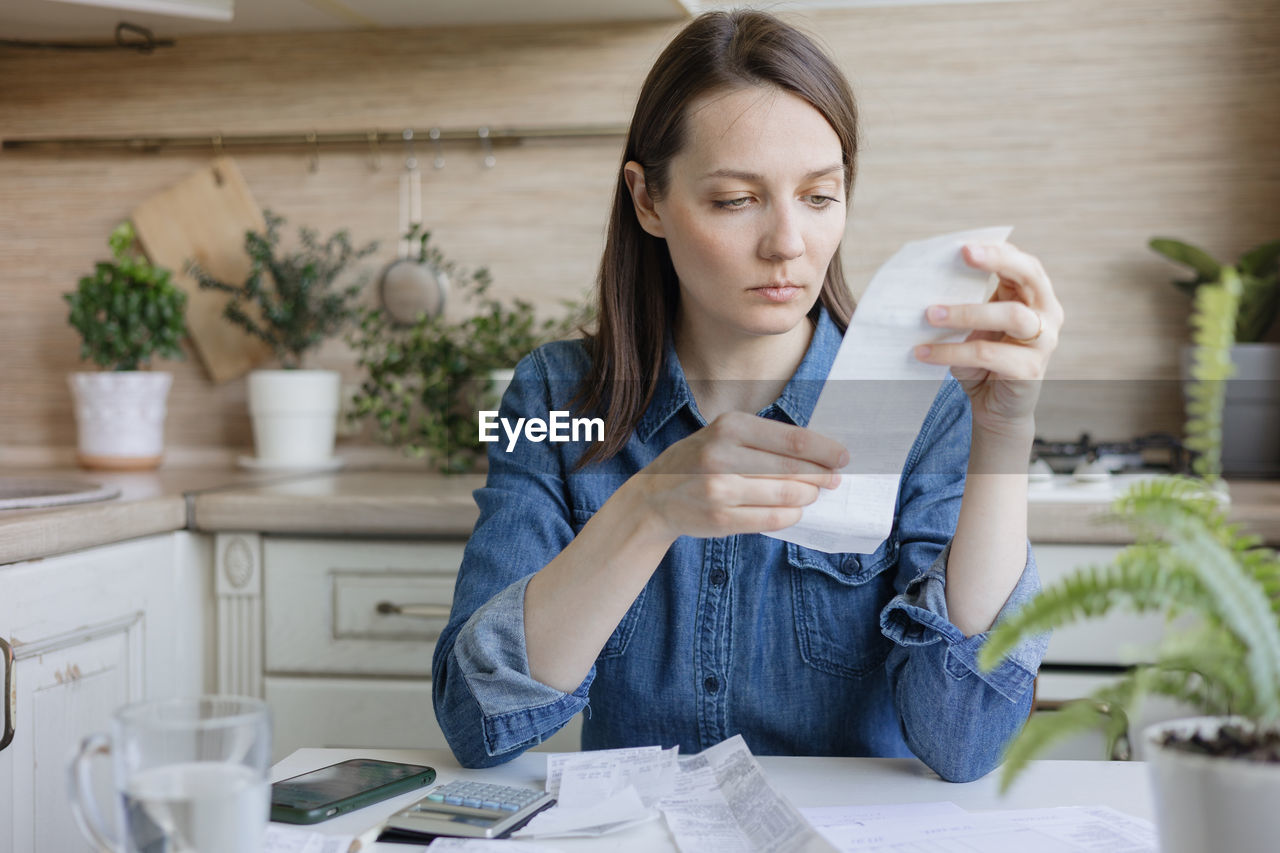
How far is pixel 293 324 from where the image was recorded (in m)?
2.04

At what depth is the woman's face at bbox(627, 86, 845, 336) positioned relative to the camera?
3.30 ft

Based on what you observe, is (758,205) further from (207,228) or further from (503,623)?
(207,228)

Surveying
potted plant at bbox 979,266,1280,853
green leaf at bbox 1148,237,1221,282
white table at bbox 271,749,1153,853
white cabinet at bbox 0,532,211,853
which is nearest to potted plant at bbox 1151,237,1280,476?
green leaf at bbox 1148,237,1221,282

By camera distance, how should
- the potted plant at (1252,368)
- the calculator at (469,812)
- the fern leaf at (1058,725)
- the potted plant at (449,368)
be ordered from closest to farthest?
the fern leaf at (1058,725), the calculator at (469,812), the potted plant at (1252,368), the potted plant at (449,368)

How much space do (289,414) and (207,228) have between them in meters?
0.44

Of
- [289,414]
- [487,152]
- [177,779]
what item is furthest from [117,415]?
[177,779]

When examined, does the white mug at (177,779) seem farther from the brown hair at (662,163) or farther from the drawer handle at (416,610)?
the drawer handle at (416,610)

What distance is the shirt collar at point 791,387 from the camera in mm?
1163

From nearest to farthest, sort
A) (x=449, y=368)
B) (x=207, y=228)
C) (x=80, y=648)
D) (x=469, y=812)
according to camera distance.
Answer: (x=469, y=812) < (x=80, y=648) < (x=449, y=368) < (x=207, y=228)

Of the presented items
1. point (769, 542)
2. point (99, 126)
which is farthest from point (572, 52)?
point (769, 542)

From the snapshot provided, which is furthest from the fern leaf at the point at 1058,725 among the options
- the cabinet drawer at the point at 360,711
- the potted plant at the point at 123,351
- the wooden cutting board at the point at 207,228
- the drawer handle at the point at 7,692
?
the wooden cutting board at the point at 207,228

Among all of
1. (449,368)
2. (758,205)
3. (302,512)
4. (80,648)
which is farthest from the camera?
(449,368)

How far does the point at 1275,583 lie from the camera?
1.61 feet

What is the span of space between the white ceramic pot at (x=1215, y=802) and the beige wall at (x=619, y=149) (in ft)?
5.19
